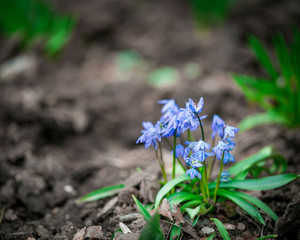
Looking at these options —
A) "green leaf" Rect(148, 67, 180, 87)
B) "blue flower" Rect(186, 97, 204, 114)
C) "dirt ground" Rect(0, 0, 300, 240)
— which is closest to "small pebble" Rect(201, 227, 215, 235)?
"dirt ground" Rect(0, 0, 300, 240)

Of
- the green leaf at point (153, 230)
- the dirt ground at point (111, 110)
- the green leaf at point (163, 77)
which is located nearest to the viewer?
the green leaf at point (153, 230)

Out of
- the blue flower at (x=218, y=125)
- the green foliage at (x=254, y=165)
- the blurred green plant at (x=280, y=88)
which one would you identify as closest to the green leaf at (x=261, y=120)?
the blurred green plant at (x=280, y=88)

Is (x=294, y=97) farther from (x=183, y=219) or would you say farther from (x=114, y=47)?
(x=114, y=47)

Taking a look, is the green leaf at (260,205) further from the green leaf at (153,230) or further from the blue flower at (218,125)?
the green leaf at (153,230)

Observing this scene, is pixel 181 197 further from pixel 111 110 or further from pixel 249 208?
pixel 111 110

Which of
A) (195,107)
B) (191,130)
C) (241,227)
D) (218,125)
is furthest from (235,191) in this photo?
(195,107)

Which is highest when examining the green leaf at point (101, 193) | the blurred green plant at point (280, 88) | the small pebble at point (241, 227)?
the blurred green plant at point (280, 88)

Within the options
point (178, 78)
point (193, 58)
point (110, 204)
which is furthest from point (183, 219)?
point (193, 58)
